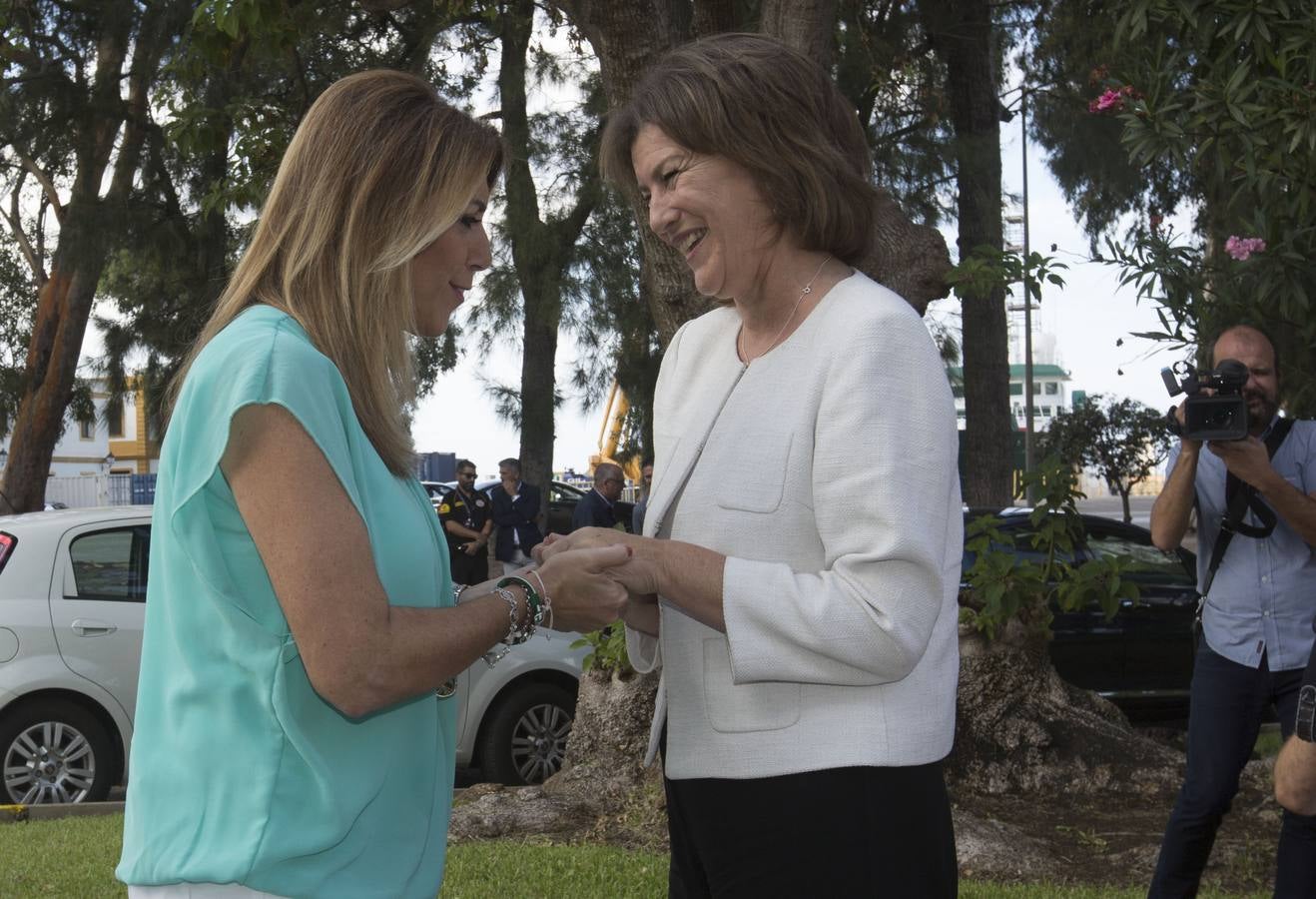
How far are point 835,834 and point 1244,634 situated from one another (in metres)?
2.91

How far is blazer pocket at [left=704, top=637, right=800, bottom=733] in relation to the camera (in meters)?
1.96

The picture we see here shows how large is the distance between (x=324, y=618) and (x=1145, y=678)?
30.5ft

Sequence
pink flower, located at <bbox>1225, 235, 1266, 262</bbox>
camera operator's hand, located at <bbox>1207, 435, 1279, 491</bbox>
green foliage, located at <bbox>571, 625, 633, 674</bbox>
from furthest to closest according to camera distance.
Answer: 1. green foliage, located at <bbox>571, 625, 633, 674</bbox>
2. pink flower, located at <bbox>1225, 235, 1266, 262</bbox>
3. camera operator's hand, located at <bbox>1207, 435, 1279, 491</bbox>

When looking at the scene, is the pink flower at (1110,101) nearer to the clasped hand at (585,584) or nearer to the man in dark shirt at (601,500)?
the clasped hand at (585,584)

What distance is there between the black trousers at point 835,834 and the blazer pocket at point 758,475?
38 centimetres

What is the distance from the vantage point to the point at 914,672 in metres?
1.96

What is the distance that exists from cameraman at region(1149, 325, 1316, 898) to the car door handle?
18.8 ft

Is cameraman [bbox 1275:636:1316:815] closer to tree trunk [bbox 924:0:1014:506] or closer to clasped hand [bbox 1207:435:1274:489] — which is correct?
clasped hand [bbox 1207:435:1274:489]

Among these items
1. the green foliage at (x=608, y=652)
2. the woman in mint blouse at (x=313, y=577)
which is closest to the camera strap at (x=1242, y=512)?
the green foliage at (x=608, y=652)

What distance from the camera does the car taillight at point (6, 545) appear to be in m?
7.74

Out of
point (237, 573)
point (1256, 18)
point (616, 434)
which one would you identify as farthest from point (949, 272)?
point (616, 434)

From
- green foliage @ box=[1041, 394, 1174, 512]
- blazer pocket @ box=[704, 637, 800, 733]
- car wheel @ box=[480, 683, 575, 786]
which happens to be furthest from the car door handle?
green foliage @ box=[1041, 394, 1174, 512]

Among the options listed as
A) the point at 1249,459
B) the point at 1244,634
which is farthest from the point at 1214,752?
the point at 1249,459

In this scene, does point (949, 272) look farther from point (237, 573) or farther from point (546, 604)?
point (237, 573)
